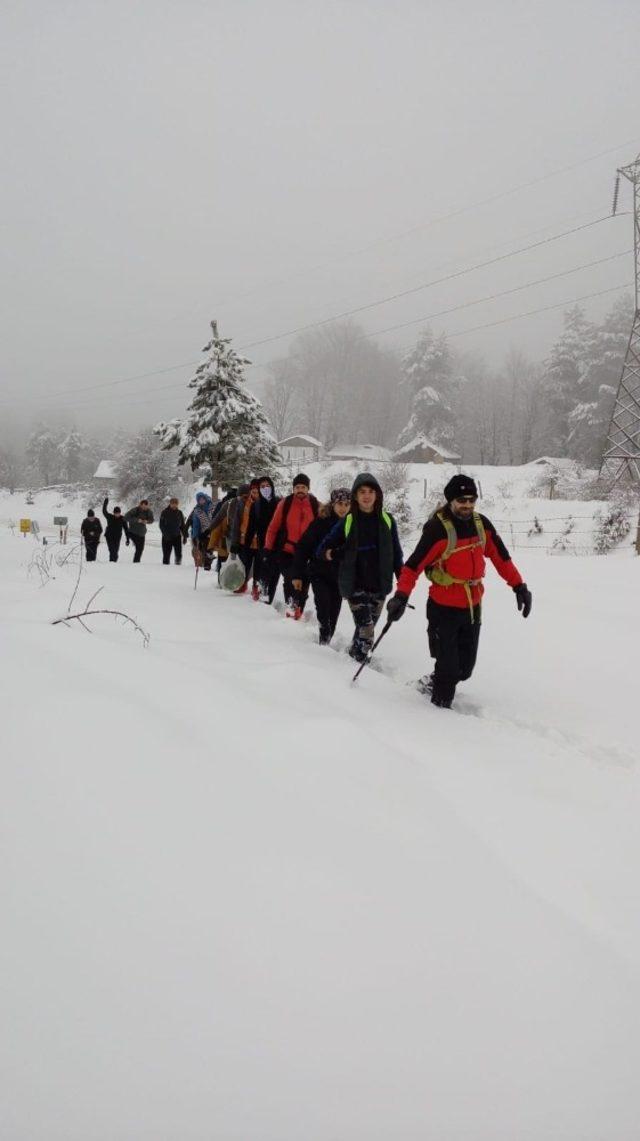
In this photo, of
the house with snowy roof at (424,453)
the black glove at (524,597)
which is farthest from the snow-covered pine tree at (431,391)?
the black glove at (524,597)

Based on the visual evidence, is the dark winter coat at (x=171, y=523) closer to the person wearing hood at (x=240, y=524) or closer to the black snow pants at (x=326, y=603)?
the person wearing hood at (x=240, y=524)

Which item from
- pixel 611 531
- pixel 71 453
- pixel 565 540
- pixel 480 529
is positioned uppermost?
pixel 71 453

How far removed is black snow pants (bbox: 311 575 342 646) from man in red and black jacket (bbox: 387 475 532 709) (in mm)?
1615

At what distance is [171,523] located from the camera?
43.8ft

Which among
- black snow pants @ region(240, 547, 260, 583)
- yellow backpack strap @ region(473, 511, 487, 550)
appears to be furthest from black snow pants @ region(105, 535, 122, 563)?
yellow backpack strap @ region(473, 511, 487, 550)

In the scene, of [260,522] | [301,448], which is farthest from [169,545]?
[301,448]

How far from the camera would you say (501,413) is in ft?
220

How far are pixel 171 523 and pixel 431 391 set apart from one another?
45.4 m

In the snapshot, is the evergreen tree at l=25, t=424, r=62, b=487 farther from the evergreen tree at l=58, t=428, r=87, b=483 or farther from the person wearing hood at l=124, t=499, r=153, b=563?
the person wearing hood at l=124, t=499, r=153, b=563

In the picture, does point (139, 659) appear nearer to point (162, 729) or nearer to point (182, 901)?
point (162, 729)

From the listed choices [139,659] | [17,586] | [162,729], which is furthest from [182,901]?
[17,586]

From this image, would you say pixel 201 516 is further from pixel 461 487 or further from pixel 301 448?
pixel 301 448

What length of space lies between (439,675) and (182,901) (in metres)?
3.53

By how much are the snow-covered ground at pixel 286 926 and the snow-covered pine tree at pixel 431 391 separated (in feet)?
175
